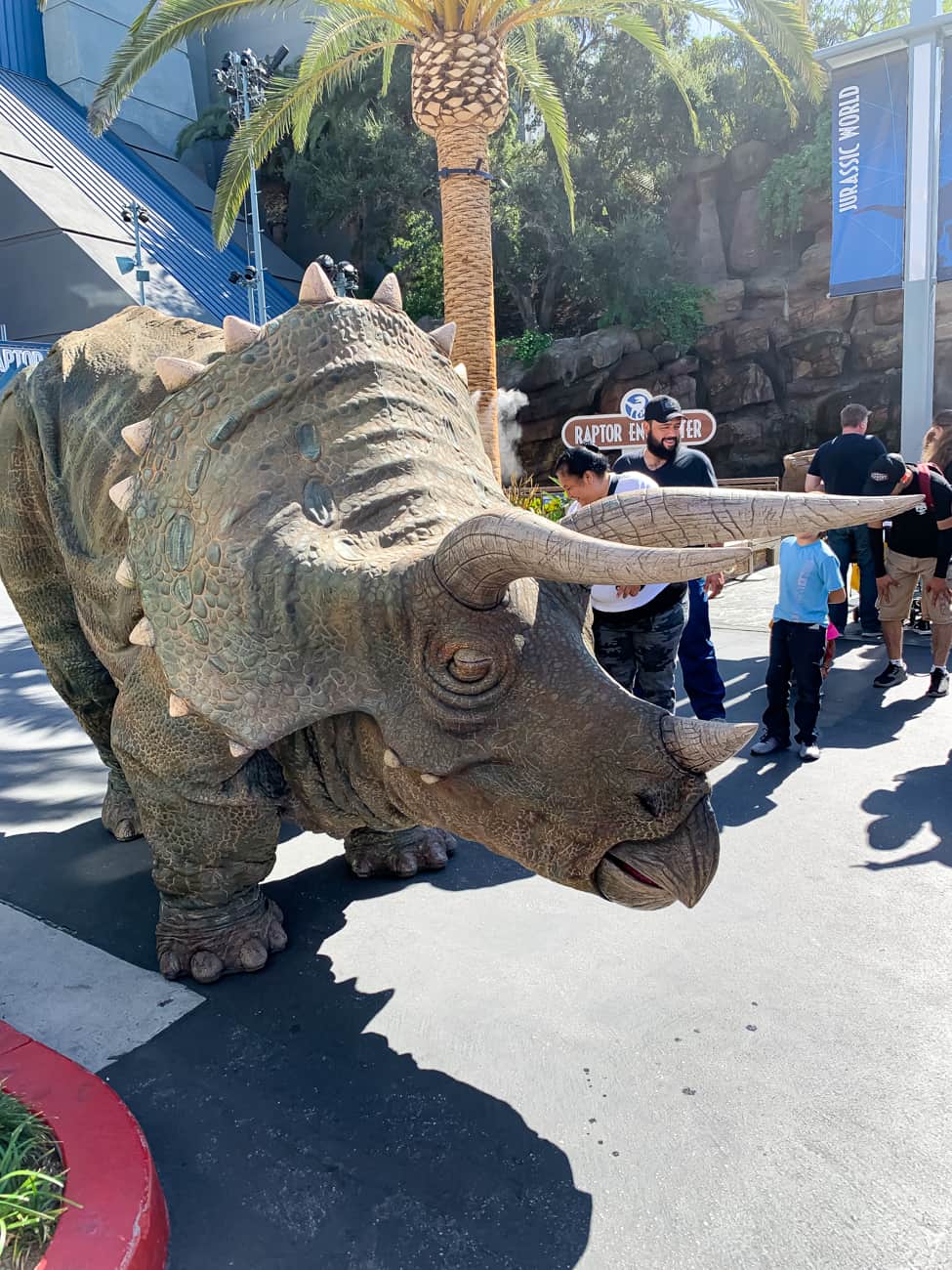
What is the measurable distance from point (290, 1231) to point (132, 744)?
151 cm

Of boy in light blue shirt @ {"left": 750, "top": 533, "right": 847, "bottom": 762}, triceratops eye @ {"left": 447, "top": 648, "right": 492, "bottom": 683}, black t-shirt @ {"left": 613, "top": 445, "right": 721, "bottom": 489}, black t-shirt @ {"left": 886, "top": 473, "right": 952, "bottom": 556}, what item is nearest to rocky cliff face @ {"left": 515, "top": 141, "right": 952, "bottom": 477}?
black t-shirt @ {"left": 886, "top": 473, "right": 952, "bottom": 556}

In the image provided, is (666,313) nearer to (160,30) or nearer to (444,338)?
(160,30)

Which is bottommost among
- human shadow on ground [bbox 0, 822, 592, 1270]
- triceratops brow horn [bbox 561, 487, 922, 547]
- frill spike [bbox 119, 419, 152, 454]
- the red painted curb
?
human shadow on ground [bbox 0, 822, 592, 1270]

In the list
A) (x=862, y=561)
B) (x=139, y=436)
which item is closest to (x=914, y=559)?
(x=862, y=561)

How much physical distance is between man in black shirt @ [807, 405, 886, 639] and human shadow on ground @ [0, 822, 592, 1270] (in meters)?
4.77

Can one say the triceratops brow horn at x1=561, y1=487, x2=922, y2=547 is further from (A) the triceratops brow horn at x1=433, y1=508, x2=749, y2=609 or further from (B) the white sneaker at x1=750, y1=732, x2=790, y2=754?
(B) the white sneaker at x1=750, y1=732, x2=790, y2=754

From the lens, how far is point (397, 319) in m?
2.85

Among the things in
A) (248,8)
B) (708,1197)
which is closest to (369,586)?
(708,1197)

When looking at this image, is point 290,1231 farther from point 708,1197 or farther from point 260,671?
point 260,671

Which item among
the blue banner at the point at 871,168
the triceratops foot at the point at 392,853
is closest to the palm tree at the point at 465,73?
the blue banner at the point at 871,168

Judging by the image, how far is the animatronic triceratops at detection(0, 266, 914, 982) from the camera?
2.02 meters

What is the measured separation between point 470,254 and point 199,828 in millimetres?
7493

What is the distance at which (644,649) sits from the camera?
441 cm

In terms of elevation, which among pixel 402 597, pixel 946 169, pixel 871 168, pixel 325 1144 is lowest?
pixel 325 1144
